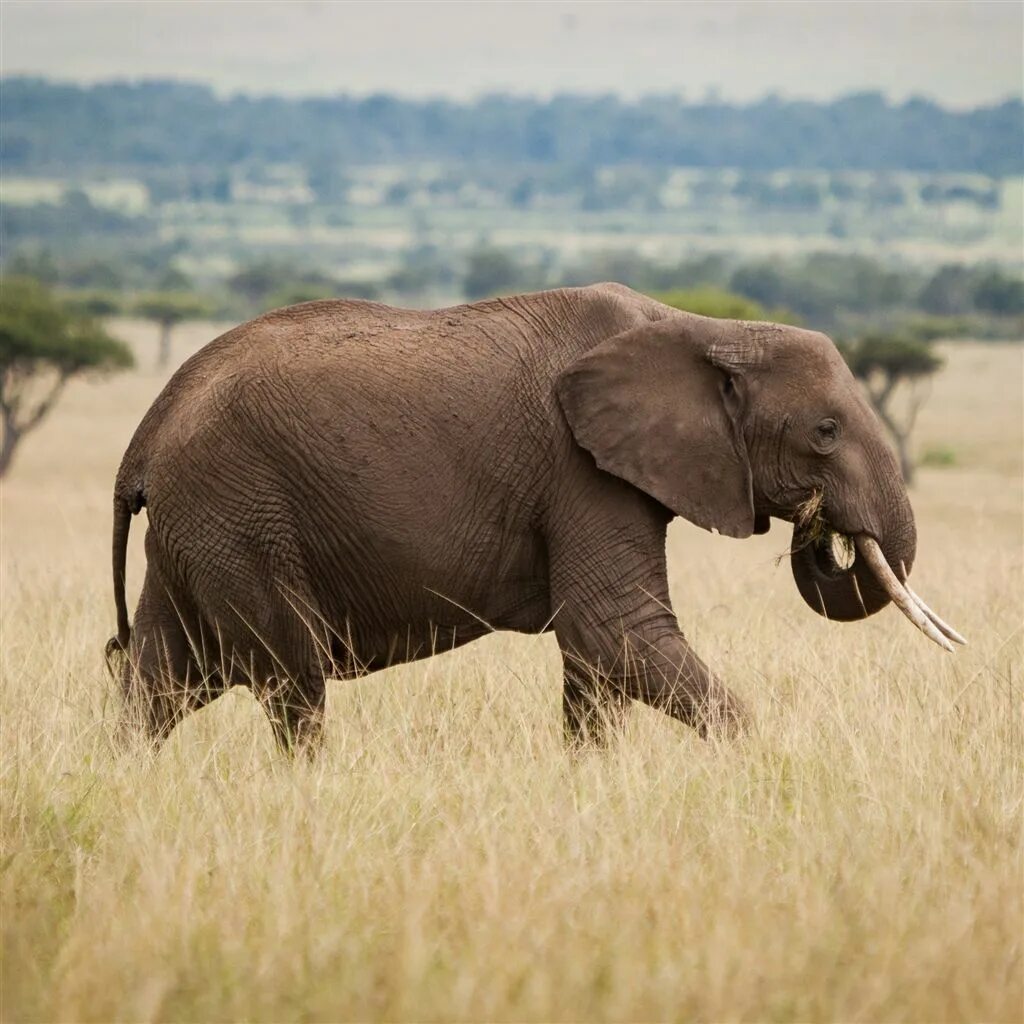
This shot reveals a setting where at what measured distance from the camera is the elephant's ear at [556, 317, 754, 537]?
21.7 ft

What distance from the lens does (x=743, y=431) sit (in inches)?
265

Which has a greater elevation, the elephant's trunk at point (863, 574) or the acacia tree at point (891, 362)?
the elephant's trunk at point (863, 574)

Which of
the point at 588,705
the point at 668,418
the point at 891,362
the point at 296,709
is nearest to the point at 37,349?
the point at 891,362

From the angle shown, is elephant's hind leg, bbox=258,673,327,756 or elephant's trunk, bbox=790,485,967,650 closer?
elephant's trunk, bbox=790,485,967,650

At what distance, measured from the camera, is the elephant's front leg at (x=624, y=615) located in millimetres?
6625

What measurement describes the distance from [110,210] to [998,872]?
612 feet

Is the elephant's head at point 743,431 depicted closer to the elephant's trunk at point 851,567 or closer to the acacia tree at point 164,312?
the elephant's trunk at point 851,567

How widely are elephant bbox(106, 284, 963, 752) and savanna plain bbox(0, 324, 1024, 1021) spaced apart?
364 mm

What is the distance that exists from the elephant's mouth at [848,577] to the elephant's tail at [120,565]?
239cm

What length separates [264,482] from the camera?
6.75m

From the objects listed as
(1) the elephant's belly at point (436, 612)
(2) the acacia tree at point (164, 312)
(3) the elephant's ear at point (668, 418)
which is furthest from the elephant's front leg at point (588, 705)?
(2) the acacia tree at point (164, 312)

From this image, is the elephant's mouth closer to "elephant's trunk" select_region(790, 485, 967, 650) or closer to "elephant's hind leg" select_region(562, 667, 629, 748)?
"elephant's trunk" select_region(790, 485, 967, 650)

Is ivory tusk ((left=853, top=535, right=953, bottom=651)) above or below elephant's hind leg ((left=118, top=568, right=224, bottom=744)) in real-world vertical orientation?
above

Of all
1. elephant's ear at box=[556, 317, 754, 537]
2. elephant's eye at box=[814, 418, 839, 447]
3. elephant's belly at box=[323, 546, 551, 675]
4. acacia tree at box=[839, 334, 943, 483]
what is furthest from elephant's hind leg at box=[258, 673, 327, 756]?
acacia tree at box=[839, 334, 943, 483]
